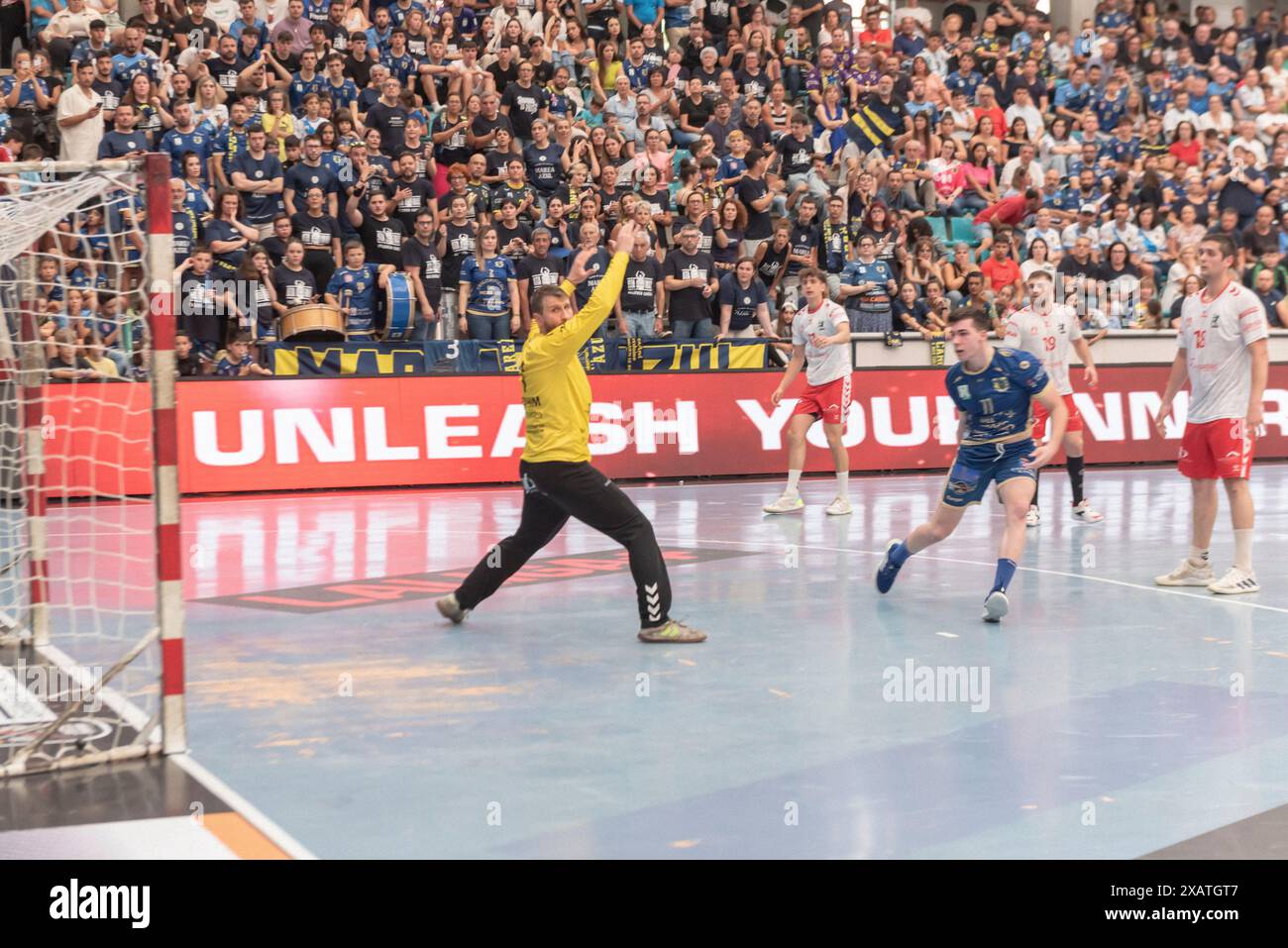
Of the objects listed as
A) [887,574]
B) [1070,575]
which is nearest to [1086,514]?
[1070,575]

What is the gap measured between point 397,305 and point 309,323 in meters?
1.27

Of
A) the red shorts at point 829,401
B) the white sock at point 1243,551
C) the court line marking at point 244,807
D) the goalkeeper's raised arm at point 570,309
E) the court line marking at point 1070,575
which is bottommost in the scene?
the court line marking at point 1070,575

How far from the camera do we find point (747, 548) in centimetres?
1348

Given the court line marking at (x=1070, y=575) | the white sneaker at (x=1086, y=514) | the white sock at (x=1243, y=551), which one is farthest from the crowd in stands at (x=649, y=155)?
the white sock at (x=1243, y=551)

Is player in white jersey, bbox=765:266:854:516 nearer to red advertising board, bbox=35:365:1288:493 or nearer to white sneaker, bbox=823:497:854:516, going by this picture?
white sneaker, bbox=823:497:854:516

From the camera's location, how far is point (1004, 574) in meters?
9.87

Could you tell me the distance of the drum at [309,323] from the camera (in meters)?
19.0

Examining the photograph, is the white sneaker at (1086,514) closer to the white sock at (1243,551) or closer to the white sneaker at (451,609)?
the white sock at (1243,551)

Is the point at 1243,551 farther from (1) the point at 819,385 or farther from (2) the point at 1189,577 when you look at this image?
(1) the point at 819,385

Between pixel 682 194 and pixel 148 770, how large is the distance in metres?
17.1

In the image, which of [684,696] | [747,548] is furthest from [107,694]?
[747,548]

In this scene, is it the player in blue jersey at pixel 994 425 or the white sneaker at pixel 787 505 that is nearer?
the player in blue jersey at pixel 994 425

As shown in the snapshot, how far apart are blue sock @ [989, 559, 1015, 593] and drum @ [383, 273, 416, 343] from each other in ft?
37.6

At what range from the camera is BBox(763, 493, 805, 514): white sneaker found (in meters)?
16.3
